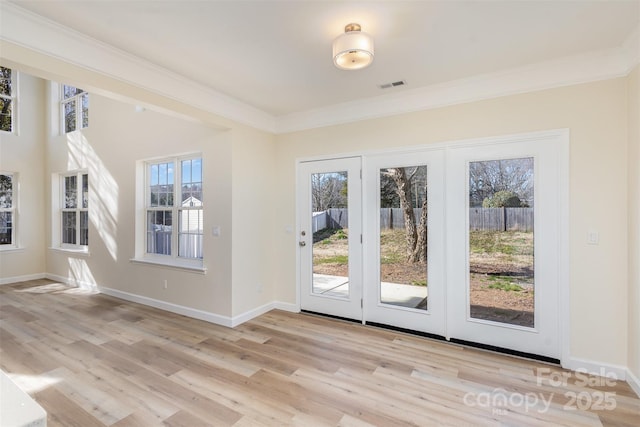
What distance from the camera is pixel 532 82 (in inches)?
110

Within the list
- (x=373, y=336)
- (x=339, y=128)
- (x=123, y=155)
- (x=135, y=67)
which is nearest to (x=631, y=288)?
(x=373, y=336)

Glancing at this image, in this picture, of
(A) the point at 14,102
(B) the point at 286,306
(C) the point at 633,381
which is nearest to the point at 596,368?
(C) the point at 633,381

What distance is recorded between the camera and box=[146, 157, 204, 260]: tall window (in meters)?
4.15

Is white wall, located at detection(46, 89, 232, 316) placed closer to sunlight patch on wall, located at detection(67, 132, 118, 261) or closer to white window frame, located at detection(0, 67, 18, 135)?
sunlight patch on wall, located at detection(67, 132, 118, 261)

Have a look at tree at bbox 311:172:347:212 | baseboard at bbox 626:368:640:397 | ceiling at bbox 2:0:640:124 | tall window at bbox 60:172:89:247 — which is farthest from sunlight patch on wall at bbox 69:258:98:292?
baseboard at bbox 626:368:640:397

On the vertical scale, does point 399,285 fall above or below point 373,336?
above

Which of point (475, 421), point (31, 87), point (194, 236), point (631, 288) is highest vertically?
point (31, 87)

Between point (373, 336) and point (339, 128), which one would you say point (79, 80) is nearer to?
point (339, 128)

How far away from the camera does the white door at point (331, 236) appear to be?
3758mm

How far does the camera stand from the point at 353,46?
2.08 m

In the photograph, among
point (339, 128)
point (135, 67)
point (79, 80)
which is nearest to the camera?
point (79, 80)

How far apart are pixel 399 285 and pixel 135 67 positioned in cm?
340

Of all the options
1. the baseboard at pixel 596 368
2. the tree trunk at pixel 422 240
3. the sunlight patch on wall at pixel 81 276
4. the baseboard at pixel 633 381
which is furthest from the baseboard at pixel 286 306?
the sunlight patch on wall at pixel 81 276

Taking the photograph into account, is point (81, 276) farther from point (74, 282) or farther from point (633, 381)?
point (633, 381)
